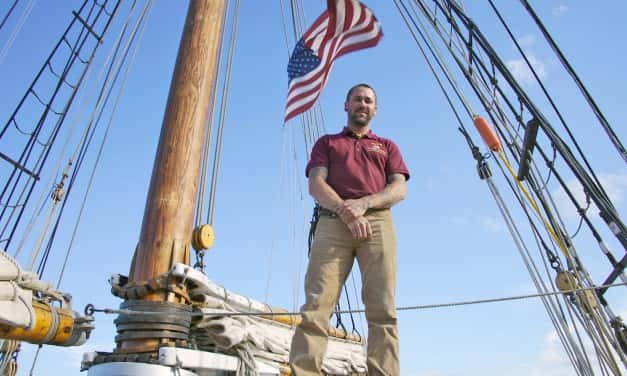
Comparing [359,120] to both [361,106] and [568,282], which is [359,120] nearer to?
[361,106]

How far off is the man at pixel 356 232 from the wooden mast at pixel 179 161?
0.85 meters

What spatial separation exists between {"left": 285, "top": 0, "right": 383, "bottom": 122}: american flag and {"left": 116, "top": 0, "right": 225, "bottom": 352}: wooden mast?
1.24 meters

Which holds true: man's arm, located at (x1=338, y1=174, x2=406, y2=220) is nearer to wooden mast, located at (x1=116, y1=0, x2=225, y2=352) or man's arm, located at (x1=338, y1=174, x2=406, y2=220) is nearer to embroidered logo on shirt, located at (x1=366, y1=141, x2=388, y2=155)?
embroidered logo on shirt, located at (x1=366, y1=141, x2=388, y2=155)

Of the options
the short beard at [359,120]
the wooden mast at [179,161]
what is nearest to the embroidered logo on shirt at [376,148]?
the short beard at [359,120]

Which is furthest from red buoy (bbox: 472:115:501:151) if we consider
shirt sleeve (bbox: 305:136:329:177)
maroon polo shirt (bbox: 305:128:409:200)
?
shirt sleeve (bbox: 305:136:329:177)

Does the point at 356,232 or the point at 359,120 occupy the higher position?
the point at 359,120

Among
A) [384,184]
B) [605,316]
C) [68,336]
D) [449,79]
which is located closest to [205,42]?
[384,184]

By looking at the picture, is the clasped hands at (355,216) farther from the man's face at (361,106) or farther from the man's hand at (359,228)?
the man's face at (361,106)

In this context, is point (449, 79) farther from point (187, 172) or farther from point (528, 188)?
point (187, 172)

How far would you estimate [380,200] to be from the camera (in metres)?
2.50

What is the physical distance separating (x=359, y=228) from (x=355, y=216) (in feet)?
0.20

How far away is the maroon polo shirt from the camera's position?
257cm

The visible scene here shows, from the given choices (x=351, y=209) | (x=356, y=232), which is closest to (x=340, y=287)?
(x=356, y=232)

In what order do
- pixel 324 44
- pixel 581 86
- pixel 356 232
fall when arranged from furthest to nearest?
pixel 324 44, pixel 581 86, pixel 356 232
